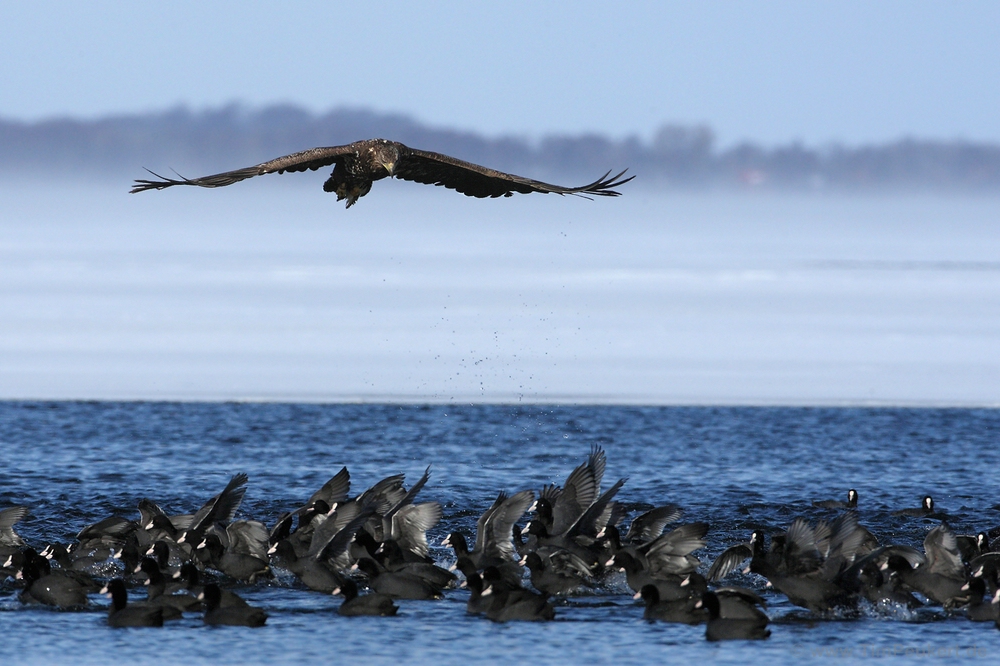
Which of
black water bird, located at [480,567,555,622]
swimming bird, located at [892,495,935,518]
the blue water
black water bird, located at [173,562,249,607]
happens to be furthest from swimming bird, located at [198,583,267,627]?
swimming bird, located at [892,495,935,518]

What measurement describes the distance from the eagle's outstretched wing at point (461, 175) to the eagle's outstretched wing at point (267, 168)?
22.7 inches

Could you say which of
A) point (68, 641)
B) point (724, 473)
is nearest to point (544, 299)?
point (724, 473)

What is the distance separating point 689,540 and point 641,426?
5881mm

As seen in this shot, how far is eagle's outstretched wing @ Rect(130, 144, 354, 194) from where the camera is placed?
1096 centimetres

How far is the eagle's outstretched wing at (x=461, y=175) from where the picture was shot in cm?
1219

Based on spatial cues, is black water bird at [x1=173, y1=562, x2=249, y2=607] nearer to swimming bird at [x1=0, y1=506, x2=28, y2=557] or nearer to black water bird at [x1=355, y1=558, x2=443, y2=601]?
black water bird at [x1=355, y1=558, x2=443, y2=601]

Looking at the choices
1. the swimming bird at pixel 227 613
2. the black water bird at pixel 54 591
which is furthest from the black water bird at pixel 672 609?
the black water bird at pixel 54 591

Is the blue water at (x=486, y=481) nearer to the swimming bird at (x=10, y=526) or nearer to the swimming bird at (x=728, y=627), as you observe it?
the swimming bird at (x=728, y=627)

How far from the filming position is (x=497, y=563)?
10.8 m

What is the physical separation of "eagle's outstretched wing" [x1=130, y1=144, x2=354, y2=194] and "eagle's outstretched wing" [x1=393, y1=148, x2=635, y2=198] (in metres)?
0.58

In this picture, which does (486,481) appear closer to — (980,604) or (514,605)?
(514,605)

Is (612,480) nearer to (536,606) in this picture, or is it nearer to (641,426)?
(641,426)

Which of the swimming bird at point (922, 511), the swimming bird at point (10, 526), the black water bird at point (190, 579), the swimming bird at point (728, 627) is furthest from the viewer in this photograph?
the swimming bird at point (922, 511)

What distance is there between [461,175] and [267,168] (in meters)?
2.02
